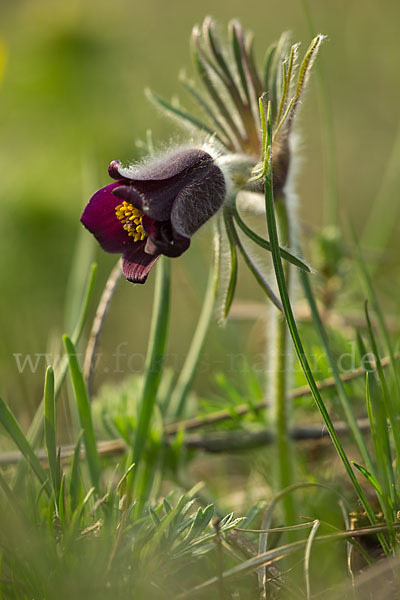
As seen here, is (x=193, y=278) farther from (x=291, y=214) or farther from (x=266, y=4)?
(x=266, y=4)

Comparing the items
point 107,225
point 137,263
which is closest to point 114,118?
point 107,225

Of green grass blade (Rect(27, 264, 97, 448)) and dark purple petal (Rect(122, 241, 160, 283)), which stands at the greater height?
dark purple petal (Rect(122, 241, 160, 283))

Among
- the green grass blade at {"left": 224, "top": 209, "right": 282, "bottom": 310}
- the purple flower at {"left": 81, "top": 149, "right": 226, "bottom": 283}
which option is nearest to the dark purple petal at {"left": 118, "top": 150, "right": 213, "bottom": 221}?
the purple flower at {"left": 81, "top": 149, "right": 226, "bottom": 283}

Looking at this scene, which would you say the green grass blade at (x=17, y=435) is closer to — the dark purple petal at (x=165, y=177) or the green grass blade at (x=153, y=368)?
the green grass blade at (x=153, y=368)

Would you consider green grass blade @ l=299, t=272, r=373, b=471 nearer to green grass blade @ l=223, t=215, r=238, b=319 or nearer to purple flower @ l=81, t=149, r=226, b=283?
green grass blade @ l=223, t=215, r=238, b=319

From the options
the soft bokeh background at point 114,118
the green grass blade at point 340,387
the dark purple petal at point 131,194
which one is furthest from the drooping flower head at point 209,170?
the soft bokeh background at point 114,118

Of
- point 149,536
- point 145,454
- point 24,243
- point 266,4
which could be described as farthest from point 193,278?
point 266,4

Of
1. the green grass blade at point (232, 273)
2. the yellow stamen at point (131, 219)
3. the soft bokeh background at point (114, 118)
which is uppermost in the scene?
the soft bokeh background at point (114, 118)
